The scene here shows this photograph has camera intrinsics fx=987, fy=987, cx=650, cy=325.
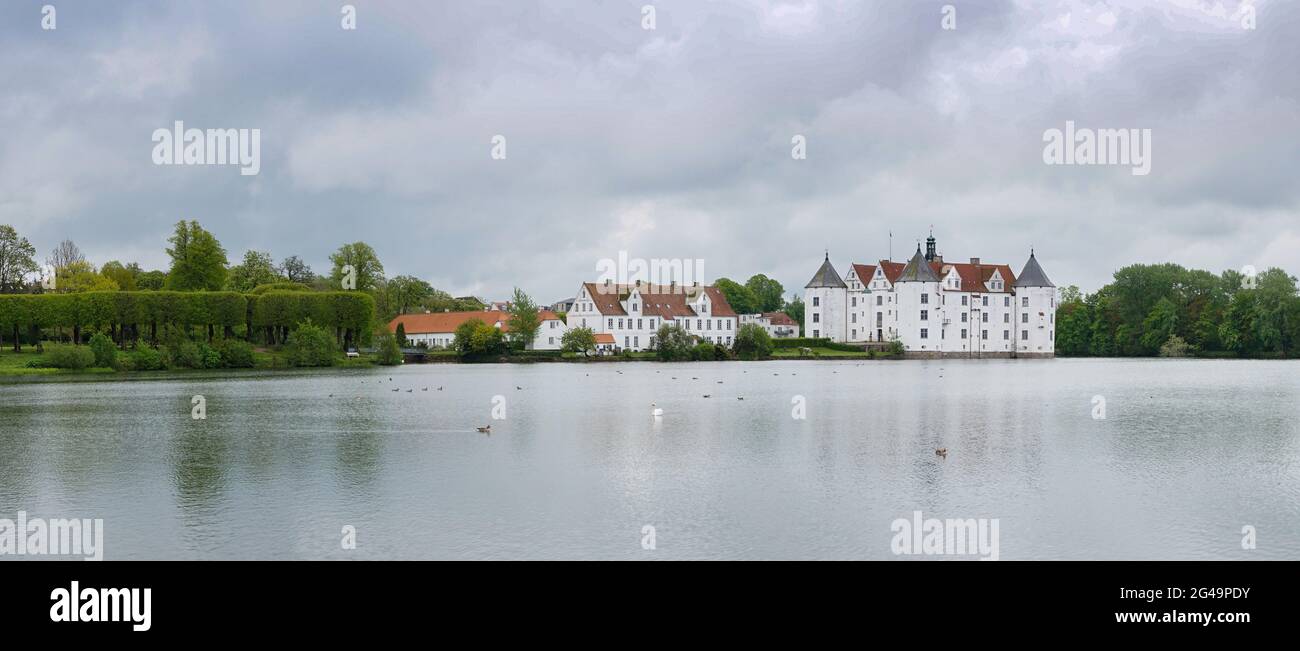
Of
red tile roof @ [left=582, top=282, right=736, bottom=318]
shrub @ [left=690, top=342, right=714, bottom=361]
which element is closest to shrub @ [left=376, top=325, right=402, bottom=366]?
red tile roof @ [left=582, top=282, right=736, bottom=318]

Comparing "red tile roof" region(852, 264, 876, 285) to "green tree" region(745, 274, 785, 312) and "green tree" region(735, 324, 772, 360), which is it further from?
"green tree" region(745, 274, 785, 312)

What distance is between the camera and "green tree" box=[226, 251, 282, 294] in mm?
→ 88375

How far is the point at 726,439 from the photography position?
76.0 ft

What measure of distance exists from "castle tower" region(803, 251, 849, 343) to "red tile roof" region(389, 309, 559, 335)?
2721 cm

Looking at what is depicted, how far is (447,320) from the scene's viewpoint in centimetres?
9606

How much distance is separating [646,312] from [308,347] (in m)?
35.0

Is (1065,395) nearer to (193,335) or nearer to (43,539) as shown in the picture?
(43,539)

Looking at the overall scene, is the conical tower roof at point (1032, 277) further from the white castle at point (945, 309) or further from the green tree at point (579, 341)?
the green tree at point (579, 341)

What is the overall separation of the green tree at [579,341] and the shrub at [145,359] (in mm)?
32166

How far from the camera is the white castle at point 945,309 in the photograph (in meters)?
96.6

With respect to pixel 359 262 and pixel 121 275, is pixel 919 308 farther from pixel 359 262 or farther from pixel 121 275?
pixel 121 275

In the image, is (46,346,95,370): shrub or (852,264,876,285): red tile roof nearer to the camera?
(46,346,95,370): shrub

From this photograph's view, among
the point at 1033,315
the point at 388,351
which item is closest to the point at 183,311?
the point at 388,351
